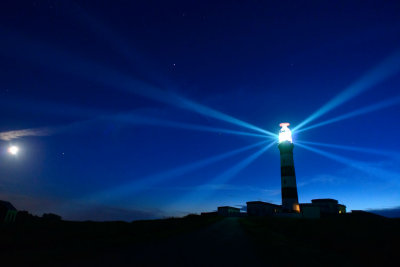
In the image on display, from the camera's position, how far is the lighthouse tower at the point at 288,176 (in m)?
41.1

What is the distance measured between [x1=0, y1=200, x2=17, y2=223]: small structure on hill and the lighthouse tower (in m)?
44.1

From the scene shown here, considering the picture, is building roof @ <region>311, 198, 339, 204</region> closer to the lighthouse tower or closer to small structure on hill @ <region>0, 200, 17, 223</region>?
the lighthouse tower

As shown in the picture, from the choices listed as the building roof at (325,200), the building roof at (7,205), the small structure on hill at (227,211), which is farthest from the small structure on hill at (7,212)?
the building roof at (325,200)

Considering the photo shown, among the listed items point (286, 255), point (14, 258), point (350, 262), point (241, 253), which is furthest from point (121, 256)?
point (350, 262)

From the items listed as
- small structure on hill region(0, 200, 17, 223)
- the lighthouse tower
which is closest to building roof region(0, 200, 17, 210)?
small structure on hill region(0, 200, 17, 223)

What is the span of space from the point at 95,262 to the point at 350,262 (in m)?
9.32

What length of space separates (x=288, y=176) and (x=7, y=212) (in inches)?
1813

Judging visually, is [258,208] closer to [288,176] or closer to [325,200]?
[325,200]

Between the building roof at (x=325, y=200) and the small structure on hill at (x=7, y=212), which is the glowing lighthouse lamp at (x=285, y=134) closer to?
the building roof at (x=325, y=200)

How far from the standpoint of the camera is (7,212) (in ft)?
104

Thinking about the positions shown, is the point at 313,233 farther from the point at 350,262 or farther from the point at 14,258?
the point at 14,258

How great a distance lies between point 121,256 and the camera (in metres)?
8.10

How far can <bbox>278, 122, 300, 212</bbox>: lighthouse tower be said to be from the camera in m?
41.1

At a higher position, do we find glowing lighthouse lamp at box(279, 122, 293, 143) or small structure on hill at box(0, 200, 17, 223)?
glowing lighthouse lamp at box(279, 122, 293, 143)
